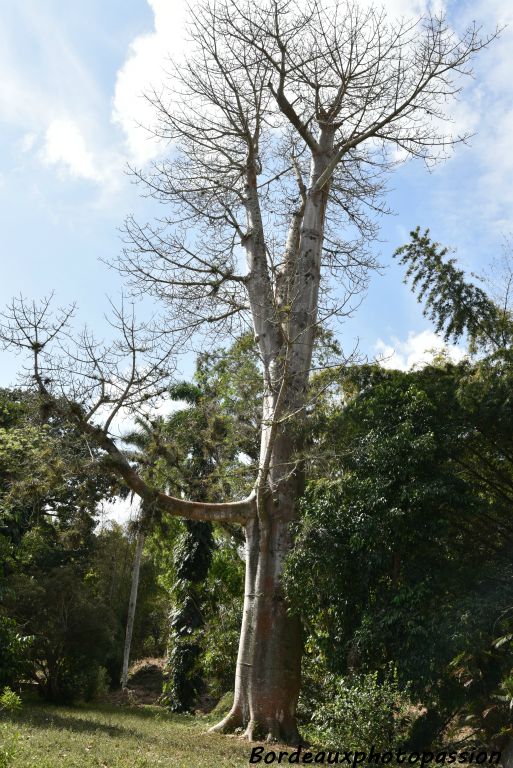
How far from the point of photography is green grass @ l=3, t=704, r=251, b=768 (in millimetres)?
6941

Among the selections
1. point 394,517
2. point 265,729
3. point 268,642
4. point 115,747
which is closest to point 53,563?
point 268,642

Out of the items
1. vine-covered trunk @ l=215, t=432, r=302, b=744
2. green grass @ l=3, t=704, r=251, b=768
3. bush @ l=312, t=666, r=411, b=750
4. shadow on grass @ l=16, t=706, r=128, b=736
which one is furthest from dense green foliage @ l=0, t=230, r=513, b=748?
shadow on grass @ l=16, t=706, r=128, b=736

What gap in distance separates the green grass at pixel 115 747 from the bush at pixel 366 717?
114 cm

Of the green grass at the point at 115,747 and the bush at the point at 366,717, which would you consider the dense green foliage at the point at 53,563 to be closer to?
the green grass at the point at 115,747

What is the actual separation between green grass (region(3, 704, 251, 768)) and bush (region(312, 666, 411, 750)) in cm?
114

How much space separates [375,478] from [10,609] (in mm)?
11413

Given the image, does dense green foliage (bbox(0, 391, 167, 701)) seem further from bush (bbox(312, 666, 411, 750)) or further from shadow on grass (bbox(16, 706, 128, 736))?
bush (bbox(312, 666, 411, 750))

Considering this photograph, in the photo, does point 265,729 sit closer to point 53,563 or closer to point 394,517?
point 394,517

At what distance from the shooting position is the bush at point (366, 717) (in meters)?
8.16

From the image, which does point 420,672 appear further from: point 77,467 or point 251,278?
point 251,278

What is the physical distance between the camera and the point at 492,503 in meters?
10.7

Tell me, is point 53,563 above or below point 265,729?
above

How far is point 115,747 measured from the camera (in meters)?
8.34

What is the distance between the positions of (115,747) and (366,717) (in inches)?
119
